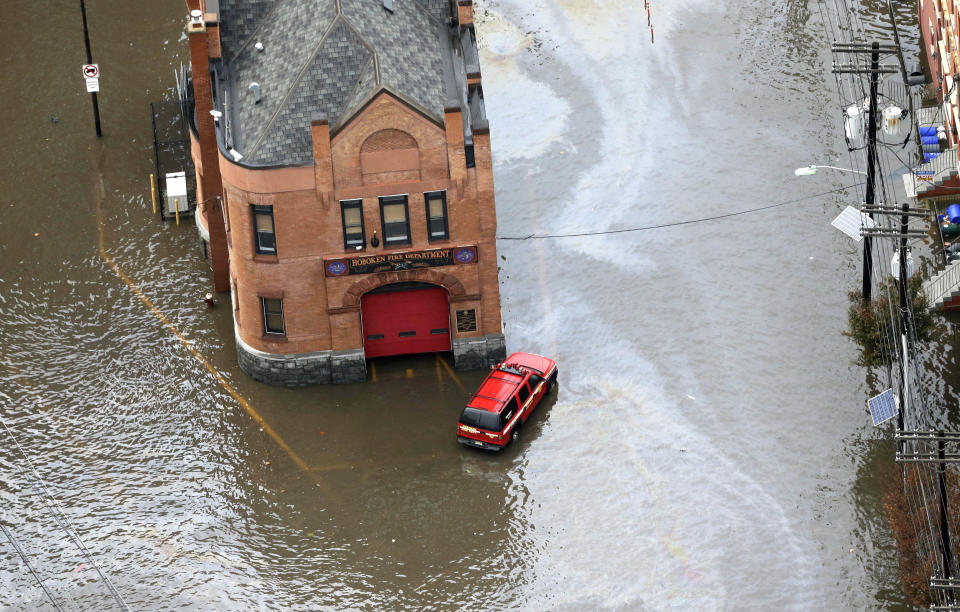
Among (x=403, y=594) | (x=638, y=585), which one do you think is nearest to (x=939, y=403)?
(x=638, y=585)

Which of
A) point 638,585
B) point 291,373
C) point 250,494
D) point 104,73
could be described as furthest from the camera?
point 104,73

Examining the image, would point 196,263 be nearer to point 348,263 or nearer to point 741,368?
point 348,263

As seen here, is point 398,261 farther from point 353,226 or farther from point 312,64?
point 312,64

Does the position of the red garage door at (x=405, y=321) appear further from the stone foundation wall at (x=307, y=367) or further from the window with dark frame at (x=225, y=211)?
the window with dark frame at (x=225, y=211)

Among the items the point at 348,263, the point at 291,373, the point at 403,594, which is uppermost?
the point at 348,263

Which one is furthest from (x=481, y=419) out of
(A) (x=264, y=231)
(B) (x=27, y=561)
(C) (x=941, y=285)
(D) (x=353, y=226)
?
(C) (x=941, y=285)
